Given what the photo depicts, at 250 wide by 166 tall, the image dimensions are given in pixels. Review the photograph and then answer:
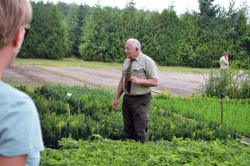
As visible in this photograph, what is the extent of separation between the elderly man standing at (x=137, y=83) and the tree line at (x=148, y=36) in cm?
2711

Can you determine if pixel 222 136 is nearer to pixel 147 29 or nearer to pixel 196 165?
pixel 196 165

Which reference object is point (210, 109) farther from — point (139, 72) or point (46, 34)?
point (46, 34)

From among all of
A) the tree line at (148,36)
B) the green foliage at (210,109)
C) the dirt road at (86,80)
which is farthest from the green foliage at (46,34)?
the green foliage at (210,109)

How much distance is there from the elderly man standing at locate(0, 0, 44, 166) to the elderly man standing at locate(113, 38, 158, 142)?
18.7 ft

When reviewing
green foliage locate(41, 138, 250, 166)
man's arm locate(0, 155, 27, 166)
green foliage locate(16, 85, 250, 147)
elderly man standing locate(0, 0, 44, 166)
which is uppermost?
elderly man standing locate(0, 0, 44, 166)

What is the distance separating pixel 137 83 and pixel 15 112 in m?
5.80

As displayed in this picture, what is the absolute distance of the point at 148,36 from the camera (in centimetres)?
3497

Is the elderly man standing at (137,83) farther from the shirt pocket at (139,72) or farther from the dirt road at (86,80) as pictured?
the dirt road at (86,80)

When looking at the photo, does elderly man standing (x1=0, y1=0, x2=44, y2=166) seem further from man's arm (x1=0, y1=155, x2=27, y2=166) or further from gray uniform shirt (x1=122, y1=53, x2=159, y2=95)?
gray uniform shirt (x1=122, y1=53, x2=159, y2=95)

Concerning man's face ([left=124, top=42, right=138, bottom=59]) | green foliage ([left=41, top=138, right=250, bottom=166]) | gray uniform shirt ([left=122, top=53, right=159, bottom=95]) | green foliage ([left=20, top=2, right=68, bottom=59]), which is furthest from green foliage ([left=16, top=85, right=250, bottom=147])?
green foliage ([left=20, top=2, right=68, bottom=59])

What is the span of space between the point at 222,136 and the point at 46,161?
14.8ft

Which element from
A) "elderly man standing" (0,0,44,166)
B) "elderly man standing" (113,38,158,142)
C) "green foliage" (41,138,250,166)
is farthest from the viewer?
"elderly man standing" (113,38,158,142)

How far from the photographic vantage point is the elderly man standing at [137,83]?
708 cm

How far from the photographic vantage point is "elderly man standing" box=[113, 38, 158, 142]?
7.08 metres
